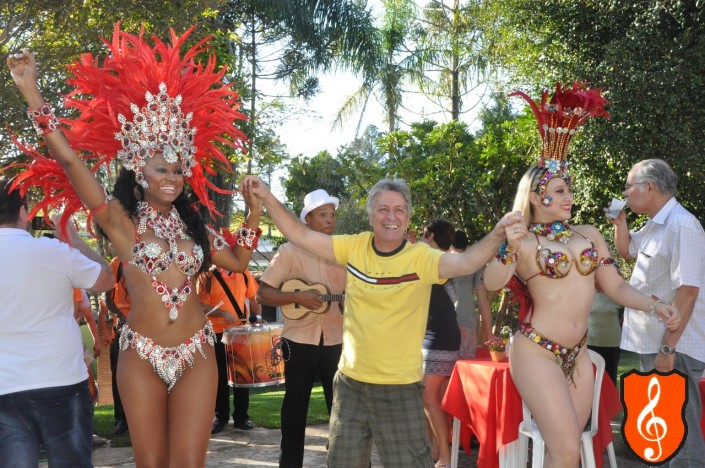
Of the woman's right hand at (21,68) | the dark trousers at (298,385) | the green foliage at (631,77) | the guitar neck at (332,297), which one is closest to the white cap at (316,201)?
the guitar neck at (332,297)

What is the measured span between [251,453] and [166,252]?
341 centimetres

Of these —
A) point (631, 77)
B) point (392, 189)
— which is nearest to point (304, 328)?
point (392, 189)

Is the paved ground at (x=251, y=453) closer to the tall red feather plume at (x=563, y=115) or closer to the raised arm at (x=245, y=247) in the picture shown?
the raised arm at (x=245, y=247)

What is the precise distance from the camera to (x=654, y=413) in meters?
5.13

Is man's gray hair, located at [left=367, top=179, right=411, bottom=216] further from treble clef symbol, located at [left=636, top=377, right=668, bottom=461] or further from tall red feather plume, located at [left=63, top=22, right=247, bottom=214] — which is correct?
treble clef symbol, located at [left=636, top=377, right=668, bottom=461]

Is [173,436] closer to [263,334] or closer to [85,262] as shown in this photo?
[85,262]

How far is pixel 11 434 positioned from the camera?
11.5 ft

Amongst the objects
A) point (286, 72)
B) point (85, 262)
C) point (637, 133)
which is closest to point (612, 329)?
point (637, 133)

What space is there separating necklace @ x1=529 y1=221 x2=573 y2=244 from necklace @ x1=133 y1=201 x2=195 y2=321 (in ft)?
6.31

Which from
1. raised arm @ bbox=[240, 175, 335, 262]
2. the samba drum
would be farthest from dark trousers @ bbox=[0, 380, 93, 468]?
the samba drum

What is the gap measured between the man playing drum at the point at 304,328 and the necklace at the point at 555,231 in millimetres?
1730

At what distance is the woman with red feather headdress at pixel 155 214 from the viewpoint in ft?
11.9

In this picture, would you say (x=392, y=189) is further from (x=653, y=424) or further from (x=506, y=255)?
(x=653, y=424)

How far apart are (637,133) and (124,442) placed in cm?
784
